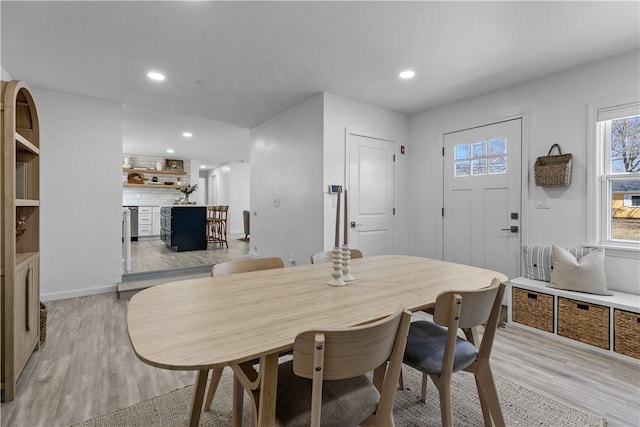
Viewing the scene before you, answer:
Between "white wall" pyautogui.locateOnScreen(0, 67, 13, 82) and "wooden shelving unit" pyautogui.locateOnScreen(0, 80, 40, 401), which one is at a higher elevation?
"white wall" pyautogui.locateOnScreen(0, 67, 13, 82)

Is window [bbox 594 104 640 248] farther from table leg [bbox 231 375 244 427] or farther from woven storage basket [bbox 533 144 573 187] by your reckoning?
table leg [bbox 231 375 244 427]

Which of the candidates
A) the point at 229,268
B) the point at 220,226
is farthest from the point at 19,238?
the point at 220,226

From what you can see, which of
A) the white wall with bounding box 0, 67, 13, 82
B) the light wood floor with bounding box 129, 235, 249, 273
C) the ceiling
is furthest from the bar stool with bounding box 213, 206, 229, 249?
the white wall with bounding box 0, 67, 13, 82

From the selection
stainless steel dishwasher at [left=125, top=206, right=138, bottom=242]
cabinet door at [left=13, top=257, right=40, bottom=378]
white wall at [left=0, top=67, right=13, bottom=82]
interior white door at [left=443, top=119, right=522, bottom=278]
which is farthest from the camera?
stainless steel dishwasher at [left=125, top=206, right=138, bottom=242]

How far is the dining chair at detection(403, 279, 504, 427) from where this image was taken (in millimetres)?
1209

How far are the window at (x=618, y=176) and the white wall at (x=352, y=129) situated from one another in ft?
6.99

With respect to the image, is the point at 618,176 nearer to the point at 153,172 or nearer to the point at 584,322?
the point at 584,322

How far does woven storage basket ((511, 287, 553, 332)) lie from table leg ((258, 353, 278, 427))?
285cm

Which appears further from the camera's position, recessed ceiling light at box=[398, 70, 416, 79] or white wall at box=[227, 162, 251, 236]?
white wall at box=[227, 162, 251, 236]

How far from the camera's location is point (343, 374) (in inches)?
35.4

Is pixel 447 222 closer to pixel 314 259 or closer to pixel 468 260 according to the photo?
pixel 468 260

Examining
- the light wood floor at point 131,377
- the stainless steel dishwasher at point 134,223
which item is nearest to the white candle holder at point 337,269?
A: the light wood floor at point 131,377

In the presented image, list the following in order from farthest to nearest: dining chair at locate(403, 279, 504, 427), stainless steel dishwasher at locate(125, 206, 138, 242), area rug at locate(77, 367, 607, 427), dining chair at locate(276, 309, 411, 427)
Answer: stainless steel dishwasher at locate(125, 206, 138, 242) < area rug at locate(77, 367, 607, 427) < dining chair at locate(403, 279, 504, 427) < dining chair at locate(276, 309, 411, 427)

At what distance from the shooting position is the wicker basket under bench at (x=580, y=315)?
2354 millimetres
